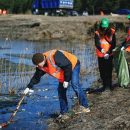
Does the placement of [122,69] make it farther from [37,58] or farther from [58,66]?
[37,58]

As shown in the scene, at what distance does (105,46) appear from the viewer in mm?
12602

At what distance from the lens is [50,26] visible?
44.9 metres

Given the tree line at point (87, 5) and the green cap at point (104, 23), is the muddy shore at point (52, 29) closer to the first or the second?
the green cap at point (104, 23)

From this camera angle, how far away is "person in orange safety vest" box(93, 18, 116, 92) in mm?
12352

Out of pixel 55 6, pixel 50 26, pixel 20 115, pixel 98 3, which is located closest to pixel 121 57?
pixel 20 115

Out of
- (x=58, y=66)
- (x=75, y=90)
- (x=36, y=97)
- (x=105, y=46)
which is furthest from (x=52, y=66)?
(x=36, y=97)

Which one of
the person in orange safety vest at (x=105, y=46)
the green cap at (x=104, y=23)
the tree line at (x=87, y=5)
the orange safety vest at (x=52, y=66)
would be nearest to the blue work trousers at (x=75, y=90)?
the orange safety vest at (x=52, y=66)

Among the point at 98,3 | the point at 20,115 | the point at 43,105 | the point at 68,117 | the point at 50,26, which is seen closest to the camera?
the point at 68,117

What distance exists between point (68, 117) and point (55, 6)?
2453 inches

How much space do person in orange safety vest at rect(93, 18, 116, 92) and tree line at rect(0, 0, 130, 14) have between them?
245 feet

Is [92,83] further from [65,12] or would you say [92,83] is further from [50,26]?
[65,12]

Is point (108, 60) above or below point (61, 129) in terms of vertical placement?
above

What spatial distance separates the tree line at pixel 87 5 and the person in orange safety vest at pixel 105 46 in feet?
245

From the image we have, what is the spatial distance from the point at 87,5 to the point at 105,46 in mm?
82499
